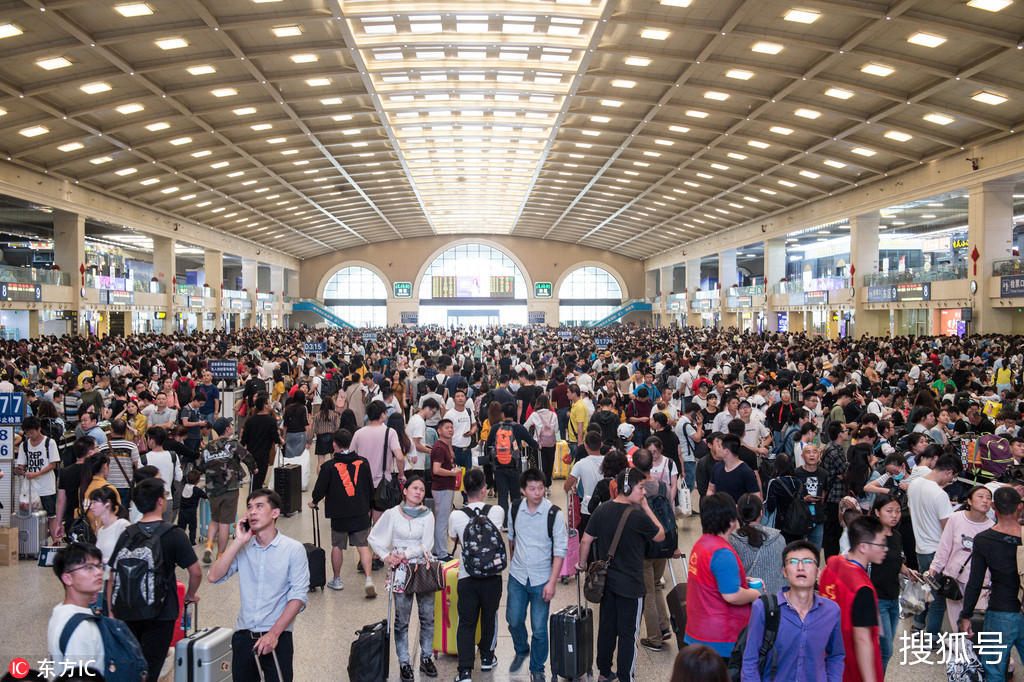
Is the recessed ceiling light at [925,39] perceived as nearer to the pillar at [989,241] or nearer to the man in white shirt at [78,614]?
the pillar at [989,241]

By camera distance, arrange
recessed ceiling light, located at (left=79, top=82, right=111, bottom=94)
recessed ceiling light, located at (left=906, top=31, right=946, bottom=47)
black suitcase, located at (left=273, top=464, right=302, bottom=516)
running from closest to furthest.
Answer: black suitcase, located at (left=273, top=464, right=302, bottom=516) → recessed ceiling light, located at (left=906, top=31, right=946, bottom=47) → recessed ceiling light, located at (left=79, top=82, right=111, bottom=94)

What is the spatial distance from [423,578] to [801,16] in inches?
608

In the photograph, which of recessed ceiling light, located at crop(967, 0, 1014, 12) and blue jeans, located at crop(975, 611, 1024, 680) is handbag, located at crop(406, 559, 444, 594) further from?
recessed ceiling light, located at crop(967, 0, 1014, 12)

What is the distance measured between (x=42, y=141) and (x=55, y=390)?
14472 millimetres

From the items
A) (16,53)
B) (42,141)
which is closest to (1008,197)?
(16,53)

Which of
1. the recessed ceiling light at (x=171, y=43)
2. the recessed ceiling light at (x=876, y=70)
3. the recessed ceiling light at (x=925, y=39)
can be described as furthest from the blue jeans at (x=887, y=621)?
the recessed ceiling light at (x=171, y=43)

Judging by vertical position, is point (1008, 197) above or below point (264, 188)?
below

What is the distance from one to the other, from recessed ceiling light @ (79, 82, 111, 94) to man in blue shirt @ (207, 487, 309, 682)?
19628mm

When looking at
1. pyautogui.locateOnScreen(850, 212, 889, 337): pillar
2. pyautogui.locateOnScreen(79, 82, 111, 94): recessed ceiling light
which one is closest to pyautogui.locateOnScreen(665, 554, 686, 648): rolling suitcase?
pyautogui.locateOnScreen(79, 82, 111, 94): recessed ceiling light

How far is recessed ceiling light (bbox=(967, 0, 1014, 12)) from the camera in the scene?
13.9 m

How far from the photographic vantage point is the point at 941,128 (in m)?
21.4

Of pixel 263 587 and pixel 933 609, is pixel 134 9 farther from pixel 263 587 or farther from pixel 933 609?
pixel 933 609

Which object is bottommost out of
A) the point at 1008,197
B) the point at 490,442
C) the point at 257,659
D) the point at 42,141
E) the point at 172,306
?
the point at 257,659

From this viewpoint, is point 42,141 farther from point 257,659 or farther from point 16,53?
point 257,659
